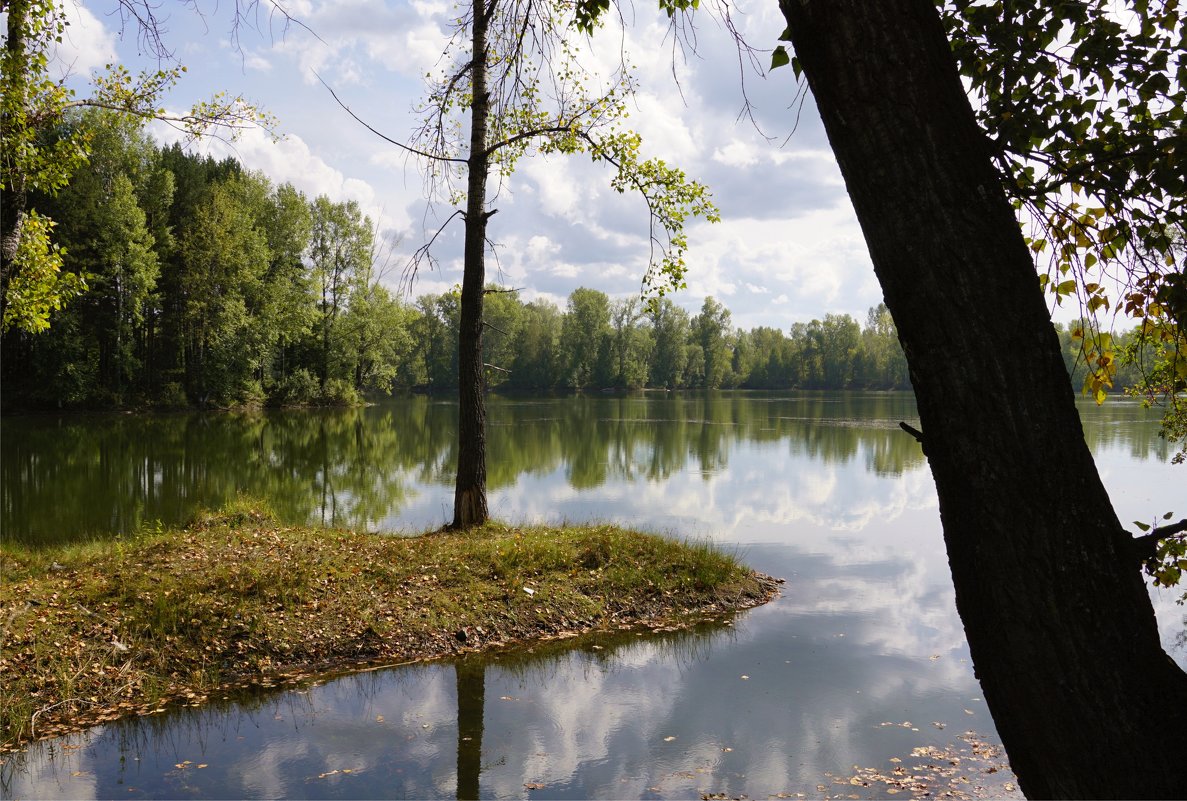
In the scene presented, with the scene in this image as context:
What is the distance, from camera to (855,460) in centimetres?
2672

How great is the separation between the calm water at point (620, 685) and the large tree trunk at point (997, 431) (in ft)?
14.0

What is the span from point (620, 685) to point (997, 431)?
20.8 ft

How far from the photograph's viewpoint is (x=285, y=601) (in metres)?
7.96

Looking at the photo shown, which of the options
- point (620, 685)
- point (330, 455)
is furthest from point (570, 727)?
point (330, 455)

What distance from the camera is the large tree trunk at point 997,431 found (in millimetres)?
1614

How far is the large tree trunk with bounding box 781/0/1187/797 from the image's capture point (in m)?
1.61

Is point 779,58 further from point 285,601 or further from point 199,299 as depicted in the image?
point 199,299

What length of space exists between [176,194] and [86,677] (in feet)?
154

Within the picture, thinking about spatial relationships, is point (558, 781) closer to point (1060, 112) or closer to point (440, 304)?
point (1060, 112)

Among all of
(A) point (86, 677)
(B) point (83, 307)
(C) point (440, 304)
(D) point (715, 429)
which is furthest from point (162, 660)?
(C) point (440, 304)

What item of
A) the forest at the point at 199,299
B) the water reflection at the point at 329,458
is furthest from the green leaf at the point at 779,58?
the forest at the point at 199,299

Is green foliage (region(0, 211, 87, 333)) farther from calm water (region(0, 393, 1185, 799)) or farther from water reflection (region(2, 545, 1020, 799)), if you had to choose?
water reflection (region(2, 545, 1020, 799))

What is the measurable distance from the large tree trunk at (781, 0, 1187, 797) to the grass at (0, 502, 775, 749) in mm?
6767

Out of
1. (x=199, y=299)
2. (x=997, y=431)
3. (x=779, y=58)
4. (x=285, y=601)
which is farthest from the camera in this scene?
(x=199, y=299)
